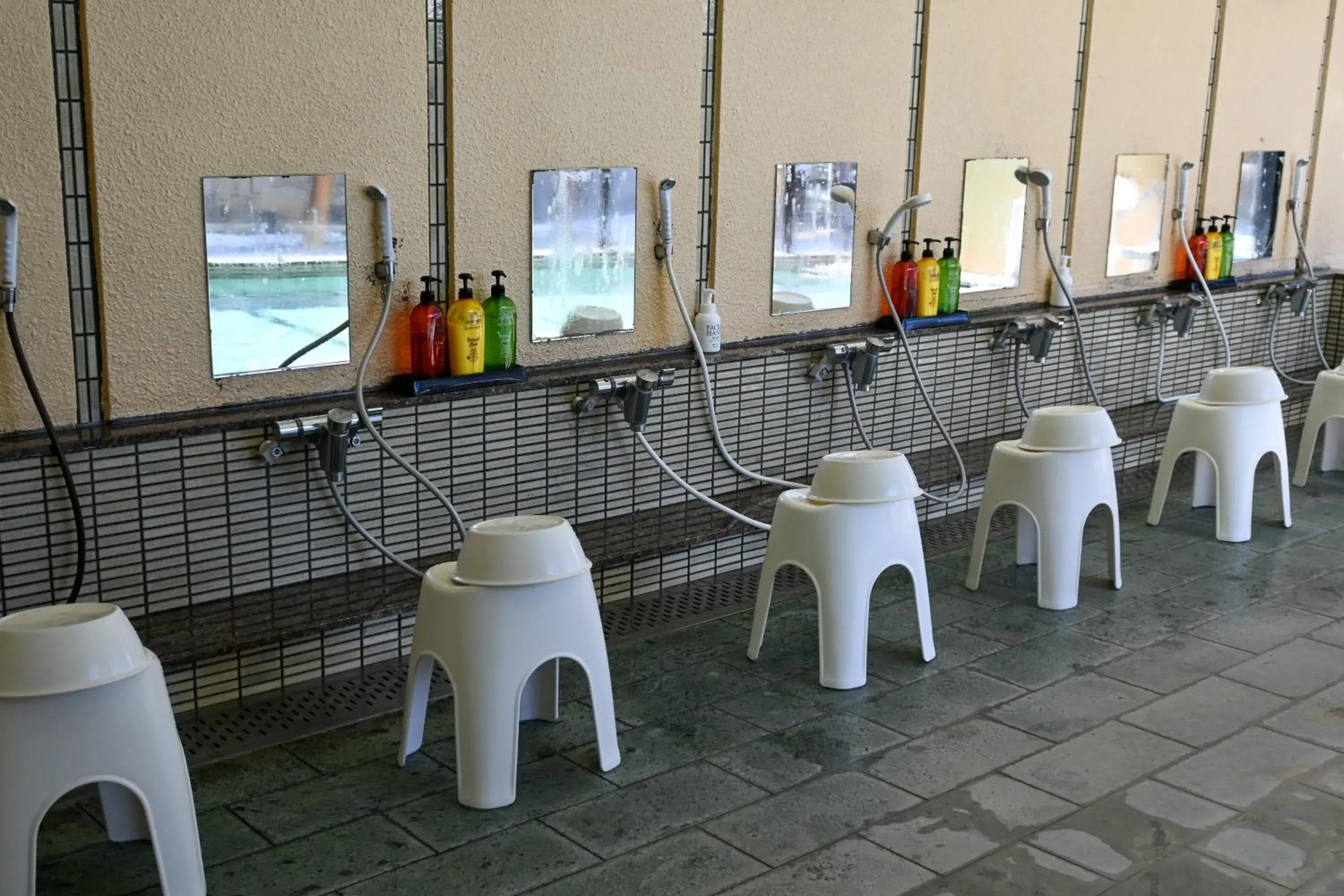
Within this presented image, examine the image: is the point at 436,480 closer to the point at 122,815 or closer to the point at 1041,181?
the point at 122,815

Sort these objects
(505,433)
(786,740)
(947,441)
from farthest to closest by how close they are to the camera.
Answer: (947,441) → (505,433) → (786,740)

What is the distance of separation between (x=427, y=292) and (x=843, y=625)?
133 cm

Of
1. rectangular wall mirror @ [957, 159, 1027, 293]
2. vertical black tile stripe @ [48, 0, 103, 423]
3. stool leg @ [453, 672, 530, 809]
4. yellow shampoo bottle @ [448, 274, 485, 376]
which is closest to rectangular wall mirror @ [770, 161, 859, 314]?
rectangular wall mirror @ [957, 159, 1027, 293]

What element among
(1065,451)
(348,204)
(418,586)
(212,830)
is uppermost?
(348,204)

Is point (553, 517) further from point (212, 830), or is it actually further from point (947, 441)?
point (947, 441)

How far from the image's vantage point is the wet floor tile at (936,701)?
3498 mm

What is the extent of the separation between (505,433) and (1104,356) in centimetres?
284

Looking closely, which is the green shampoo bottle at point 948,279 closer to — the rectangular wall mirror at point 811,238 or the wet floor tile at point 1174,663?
the rectangular wall mirror at point 811,238

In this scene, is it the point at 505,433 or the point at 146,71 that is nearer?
the point at 146,71

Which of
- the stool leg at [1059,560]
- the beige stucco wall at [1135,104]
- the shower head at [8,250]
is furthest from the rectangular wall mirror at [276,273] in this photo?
the beige stucco wall at [1135,104]

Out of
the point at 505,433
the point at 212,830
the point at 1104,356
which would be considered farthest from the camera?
the point at 1104,356

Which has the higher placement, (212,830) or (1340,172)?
(1340,172)

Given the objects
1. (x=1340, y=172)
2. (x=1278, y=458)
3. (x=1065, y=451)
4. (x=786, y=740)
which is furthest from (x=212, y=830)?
(x=1340, y=172)

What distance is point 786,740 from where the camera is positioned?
133 inches
